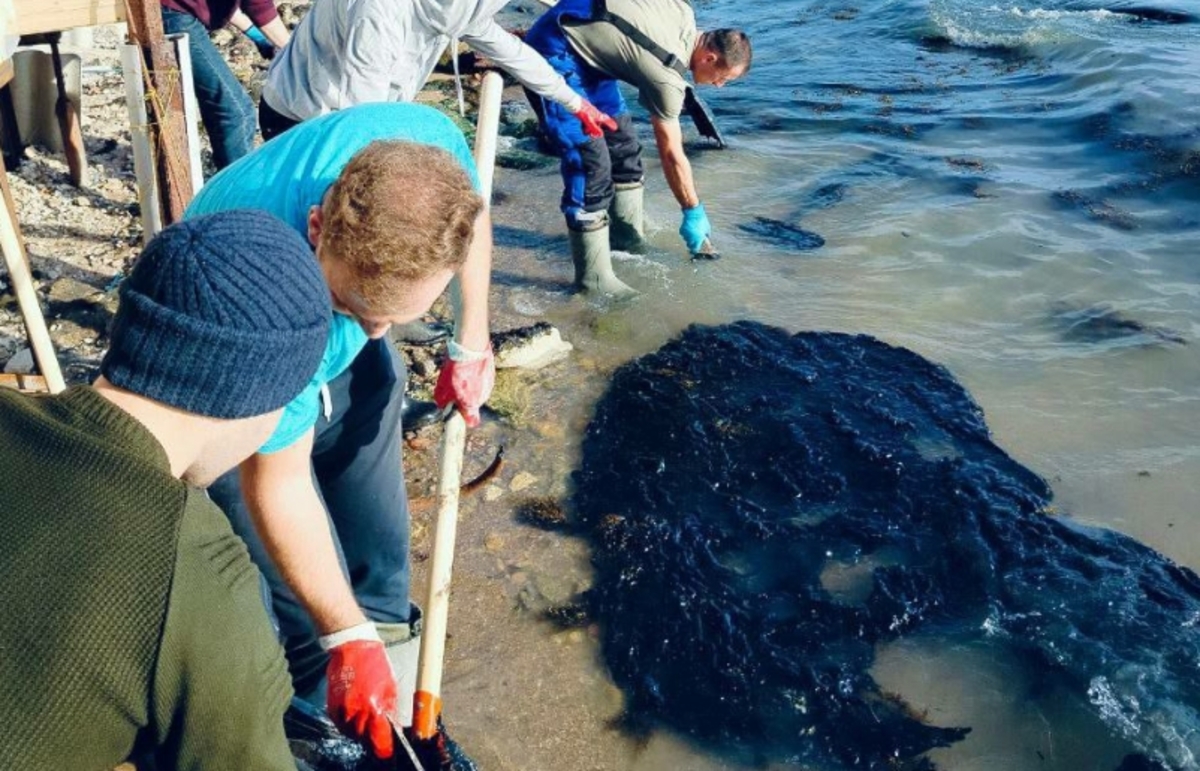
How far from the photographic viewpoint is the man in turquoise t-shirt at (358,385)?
2.12 m

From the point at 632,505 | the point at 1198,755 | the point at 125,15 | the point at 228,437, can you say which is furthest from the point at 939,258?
the point at 228,437

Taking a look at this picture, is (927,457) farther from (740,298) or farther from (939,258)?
(939,258)

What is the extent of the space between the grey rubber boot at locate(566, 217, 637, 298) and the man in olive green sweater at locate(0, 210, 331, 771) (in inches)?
162

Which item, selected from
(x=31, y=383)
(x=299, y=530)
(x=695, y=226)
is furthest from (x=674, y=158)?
(x=299, y=530)

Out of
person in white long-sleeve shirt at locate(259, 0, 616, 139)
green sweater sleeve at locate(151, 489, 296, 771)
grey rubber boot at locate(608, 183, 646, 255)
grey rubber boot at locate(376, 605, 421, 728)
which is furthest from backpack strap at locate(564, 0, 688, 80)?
green sweater sleeve at locate(151, 489, 296, 771)

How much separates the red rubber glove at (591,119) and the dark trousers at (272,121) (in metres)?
1.52

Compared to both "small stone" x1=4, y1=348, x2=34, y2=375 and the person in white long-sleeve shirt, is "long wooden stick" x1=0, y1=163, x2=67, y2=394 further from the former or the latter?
the person in white long-sleeve shirt

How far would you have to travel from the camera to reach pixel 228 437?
5.65ft

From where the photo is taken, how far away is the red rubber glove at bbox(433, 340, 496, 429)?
135 inches

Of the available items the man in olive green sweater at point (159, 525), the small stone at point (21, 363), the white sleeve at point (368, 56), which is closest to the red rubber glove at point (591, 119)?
the white sleeve at point (368, 56)

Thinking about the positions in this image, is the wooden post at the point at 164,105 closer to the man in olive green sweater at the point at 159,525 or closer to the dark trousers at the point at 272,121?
the dark trousers at the point at 272,121

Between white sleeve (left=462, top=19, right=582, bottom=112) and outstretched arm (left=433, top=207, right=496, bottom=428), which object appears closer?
outstretched arm (left=433, top=207, right=496, bottom=428)

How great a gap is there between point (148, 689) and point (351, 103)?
2.96 metres

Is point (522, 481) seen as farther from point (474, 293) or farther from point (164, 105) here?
point (164, 105)
